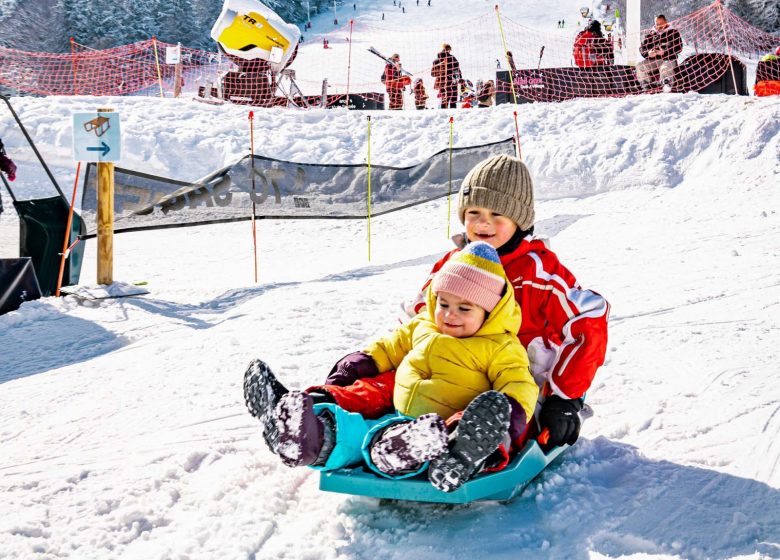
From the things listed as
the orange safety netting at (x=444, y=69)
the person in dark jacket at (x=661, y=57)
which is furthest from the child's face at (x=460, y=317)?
the person in dark jacket at (x=661, y=57)

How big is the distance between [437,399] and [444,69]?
13.1 metres

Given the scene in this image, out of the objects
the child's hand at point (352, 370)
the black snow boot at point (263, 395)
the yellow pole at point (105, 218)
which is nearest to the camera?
the black snow boot at point (263, 395)

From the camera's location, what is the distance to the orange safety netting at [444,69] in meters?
13.2

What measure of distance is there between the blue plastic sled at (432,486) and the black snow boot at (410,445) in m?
0.08

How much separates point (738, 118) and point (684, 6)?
2972cm

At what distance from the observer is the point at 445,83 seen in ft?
49.2

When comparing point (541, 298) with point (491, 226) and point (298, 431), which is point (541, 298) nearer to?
point (491, 226)

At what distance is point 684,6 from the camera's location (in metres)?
36.9

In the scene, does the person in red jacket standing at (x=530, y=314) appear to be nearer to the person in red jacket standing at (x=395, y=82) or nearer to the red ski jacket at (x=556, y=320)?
the red ski jacket at (x=556, y=320)

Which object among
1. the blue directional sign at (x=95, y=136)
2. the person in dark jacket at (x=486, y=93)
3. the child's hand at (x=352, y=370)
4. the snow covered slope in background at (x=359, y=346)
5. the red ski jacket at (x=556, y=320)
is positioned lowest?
the snow covered slope in background at (x=359, y=346)

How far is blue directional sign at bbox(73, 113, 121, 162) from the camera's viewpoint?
668cm

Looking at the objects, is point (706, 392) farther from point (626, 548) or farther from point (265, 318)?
point (265, 318)

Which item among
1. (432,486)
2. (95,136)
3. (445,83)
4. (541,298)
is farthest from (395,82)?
(432,486)

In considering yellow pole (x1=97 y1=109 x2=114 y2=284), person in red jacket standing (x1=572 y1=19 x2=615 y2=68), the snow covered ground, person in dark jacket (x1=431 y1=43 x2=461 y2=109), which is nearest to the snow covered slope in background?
the snow covered ground
